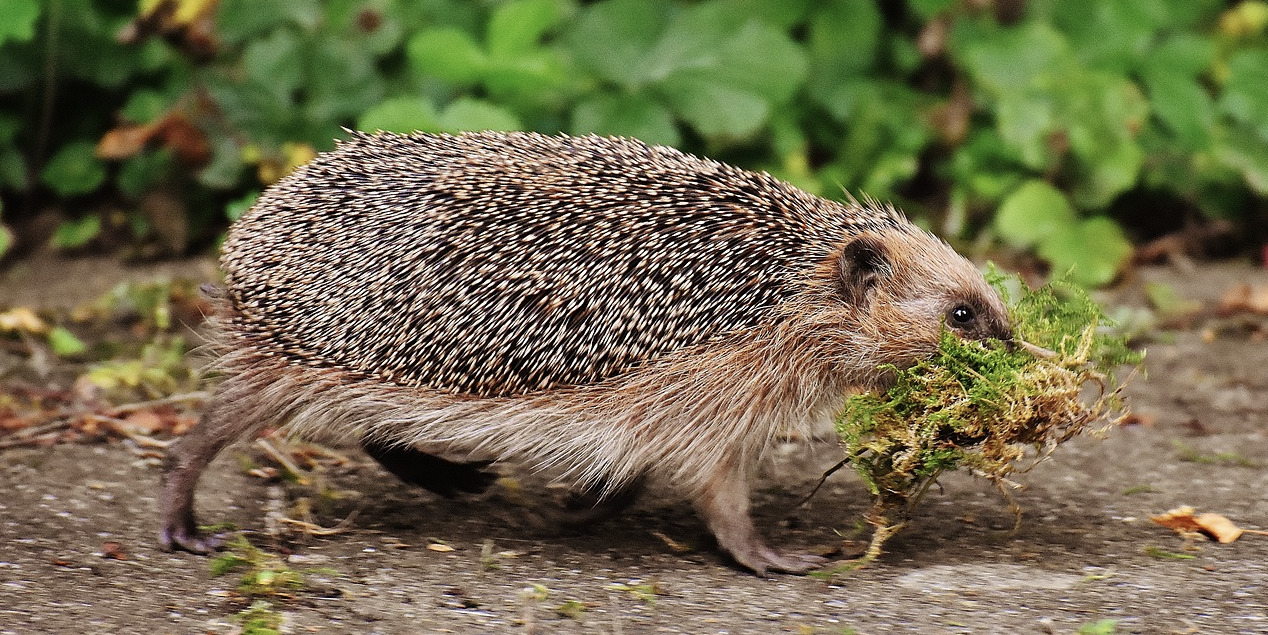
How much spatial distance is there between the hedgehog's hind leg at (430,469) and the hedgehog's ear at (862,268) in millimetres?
1522

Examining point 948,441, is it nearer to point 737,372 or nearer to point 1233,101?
point 737,372

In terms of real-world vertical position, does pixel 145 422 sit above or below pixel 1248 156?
below

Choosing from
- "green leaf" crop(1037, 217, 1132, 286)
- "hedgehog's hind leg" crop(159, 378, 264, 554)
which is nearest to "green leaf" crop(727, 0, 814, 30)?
"green leaf" crop(1037, 217, 1132, 286)

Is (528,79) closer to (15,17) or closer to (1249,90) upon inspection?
(15,17)

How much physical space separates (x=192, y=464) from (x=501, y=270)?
125 cm

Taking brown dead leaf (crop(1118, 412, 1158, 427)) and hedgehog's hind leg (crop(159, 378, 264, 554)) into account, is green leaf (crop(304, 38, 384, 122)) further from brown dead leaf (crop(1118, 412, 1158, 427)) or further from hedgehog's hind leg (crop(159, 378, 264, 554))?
brown dead leaf (crop(1118, 412, 1158, 427))

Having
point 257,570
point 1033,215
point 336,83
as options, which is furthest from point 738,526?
point 336,83

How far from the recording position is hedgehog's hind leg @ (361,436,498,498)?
5035 millimetres

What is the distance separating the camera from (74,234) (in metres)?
8.01

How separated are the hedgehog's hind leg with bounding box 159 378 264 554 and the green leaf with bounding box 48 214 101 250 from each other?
3930 millimetres

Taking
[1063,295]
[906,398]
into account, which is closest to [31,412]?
[906,398]

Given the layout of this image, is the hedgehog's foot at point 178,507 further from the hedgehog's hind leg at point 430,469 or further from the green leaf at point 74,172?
the green leaf at point 74,172

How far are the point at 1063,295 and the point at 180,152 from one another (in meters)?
5.08

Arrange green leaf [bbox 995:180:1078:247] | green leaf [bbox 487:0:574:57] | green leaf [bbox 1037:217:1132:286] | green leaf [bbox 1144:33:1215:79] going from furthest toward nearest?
green leaf [bbox 1144:33:1215:79] < green leaf [bbox 995:180:1078:247] < green leaf [bbox 1037:217:1132:286] < green leaf [bbox 487:0:574:57]
